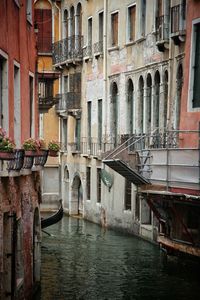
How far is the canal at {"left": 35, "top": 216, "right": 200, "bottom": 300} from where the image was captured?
22.3 meters

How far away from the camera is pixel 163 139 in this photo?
26906 millimetres

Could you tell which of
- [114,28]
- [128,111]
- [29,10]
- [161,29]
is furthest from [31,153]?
[114,28]

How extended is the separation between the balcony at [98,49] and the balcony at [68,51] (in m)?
2.45

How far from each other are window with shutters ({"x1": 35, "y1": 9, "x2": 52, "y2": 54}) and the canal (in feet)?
46.4

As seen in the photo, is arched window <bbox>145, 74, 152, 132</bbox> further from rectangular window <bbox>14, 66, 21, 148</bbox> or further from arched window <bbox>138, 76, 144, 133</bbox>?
rectangular window <bbox>14, 66, 21, 148</bbox>

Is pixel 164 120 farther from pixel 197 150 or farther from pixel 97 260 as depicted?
pixel 197 150

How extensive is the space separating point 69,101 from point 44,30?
3937mm

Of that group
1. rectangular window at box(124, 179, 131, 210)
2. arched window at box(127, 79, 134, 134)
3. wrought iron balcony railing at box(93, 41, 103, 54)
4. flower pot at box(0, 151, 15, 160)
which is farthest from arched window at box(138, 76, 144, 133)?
flower pot at box(0, 151, 15, 160)

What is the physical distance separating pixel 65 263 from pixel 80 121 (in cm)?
1689

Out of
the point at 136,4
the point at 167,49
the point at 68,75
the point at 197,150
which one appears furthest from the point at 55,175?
the point at 197,150

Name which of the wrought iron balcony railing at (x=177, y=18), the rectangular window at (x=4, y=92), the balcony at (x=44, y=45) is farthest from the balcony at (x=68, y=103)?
the rectangular window at (x=4, y=92)

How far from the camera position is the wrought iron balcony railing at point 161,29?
29797 mm

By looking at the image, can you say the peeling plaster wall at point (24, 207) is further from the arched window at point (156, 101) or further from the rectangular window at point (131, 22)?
the rectangular window at point (131, 22)

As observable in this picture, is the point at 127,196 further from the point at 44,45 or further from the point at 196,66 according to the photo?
the point at 196,66
